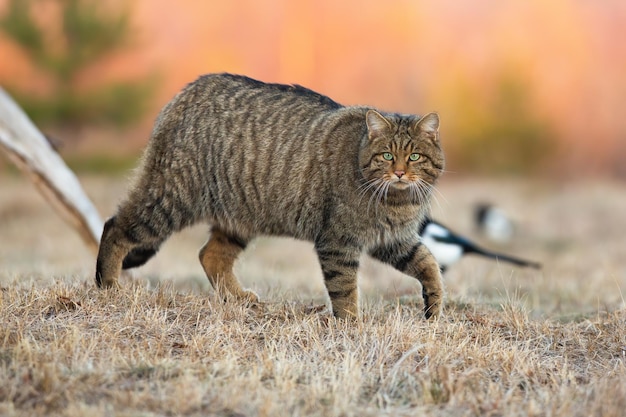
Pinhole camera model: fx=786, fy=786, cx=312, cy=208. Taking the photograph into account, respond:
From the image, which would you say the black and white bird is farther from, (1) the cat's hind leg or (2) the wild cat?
(2) the wild cat

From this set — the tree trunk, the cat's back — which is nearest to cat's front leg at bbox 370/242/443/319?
the cat's back

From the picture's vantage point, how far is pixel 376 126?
5.02 meters

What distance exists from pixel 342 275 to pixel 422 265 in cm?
63

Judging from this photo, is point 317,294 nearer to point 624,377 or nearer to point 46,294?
point 46,294

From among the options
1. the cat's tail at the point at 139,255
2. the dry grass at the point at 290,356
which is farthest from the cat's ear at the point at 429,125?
the cat's tail at the point at 139,255

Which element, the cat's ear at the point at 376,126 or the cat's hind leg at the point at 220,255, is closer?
the cat's ear at the point at 376,126

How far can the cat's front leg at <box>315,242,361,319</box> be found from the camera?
509 cm

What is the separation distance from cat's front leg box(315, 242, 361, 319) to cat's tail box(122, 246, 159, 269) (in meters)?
1.48

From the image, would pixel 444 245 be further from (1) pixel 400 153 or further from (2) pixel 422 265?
(1) pixel 400 153

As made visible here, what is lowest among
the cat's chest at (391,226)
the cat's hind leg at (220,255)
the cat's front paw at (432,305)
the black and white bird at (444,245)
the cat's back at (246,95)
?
the black and white bird at (444,245)

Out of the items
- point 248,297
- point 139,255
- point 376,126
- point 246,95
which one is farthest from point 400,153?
point 139,255

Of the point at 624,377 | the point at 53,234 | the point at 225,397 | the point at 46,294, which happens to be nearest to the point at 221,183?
the point at 46,294

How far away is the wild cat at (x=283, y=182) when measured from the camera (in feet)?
16.6

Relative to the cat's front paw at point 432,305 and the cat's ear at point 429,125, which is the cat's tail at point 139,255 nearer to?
the cat's front paw at point 432,305
